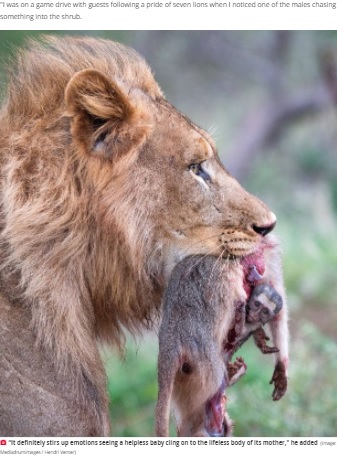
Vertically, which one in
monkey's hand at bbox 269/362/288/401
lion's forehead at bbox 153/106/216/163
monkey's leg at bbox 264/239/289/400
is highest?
lion's forehead at bbox 153/106/216/163

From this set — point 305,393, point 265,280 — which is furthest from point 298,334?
point 265,280

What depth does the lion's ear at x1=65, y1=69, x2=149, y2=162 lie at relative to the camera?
9.07ft

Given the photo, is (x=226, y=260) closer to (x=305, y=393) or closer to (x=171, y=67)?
(x=305, y=393)

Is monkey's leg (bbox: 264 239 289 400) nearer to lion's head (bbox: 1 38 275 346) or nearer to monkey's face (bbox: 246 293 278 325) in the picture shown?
monkey's face (bbox: 246 293 278 325)

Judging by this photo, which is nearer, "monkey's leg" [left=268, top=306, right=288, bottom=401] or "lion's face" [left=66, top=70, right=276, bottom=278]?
"lion's face" [left=66, top=70, right=276, bottom=278]

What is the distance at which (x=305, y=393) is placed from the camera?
4.70m

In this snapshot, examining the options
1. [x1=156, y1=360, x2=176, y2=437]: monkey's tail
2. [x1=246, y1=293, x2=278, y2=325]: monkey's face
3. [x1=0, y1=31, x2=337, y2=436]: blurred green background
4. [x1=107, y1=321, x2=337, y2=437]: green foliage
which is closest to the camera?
[x1=156, y1=360, x2=176, y2=437]: monkey's tail

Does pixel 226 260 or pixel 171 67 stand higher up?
pixel 226 260

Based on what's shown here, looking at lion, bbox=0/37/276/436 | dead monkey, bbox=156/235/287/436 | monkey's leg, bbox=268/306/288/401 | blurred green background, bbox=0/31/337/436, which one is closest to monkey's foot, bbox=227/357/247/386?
dead monkey, bbox=156/235/287/436

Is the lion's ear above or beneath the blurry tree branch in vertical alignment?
above

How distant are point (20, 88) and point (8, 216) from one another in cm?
48

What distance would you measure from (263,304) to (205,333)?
241 mm

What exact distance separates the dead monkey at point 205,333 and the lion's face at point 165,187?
97mm
